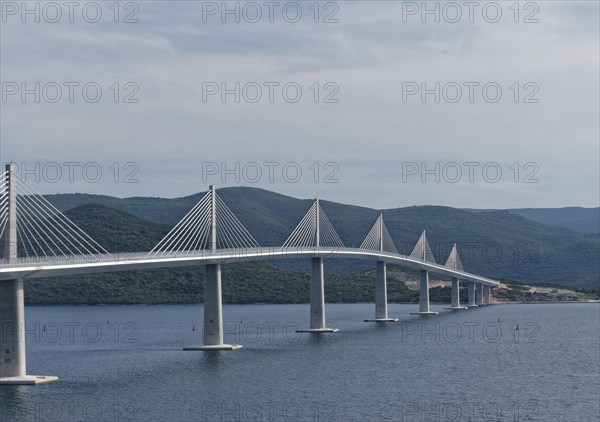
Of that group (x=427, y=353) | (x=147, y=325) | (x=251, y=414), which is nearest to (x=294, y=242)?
(x=147, y=325)

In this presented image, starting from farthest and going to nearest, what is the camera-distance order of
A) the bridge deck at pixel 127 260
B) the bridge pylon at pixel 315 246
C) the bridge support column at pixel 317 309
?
the bridge pylon at pixel 315 246 < the bridge support column at pixel 317 309 < the bridge deck at pixel 127 260

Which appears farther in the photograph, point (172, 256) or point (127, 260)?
point (172, 256)

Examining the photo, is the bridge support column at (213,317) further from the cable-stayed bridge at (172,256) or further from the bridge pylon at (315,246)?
the bridge pylon at (315,246)

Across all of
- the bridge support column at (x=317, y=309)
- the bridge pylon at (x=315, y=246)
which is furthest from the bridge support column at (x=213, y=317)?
the bridge support column at (x=317, y=309)

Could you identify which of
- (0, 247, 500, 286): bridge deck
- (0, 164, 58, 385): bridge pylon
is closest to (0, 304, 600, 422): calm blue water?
(0, 164, 58, 385): bridge pylon

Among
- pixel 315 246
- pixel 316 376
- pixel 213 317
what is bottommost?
pixel 316 376

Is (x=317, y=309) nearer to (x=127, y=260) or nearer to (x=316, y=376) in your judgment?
(x=316, y=376)

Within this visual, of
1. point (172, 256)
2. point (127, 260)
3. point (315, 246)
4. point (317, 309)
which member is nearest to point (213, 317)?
point (172, 256)

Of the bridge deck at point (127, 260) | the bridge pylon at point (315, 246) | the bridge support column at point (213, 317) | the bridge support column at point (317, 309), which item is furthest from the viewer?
the bridge pylon at point (315, 246)
